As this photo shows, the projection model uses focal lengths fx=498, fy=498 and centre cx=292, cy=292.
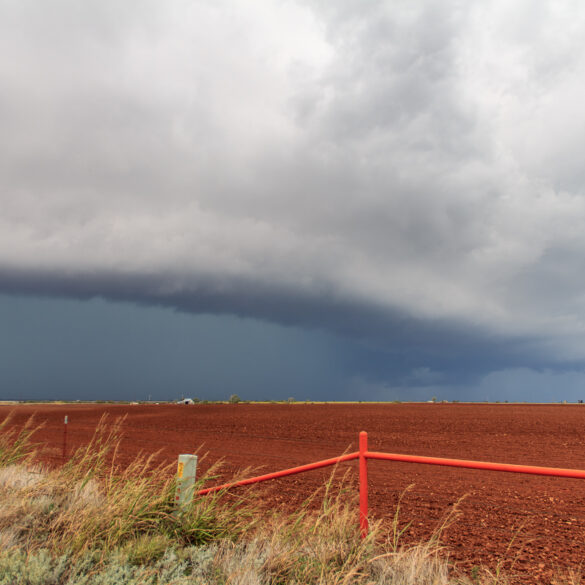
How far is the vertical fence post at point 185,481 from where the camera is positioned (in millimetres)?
6094

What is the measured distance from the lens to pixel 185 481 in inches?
247

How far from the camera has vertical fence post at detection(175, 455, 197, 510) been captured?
6.09 m

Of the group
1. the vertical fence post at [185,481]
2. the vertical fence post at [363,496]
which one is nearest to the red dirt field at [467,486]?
the vertical fence post at [363,496]

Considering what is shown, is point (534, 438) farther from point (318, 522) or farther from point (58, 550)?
point (58, 550)

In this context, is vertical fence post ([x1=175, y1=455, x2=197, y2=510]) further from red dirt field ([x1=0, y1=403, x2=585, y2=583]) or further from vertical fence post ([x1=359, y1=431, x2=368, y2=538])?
red dirt field ([x1=0, y1=403, x2=585, y2=583])

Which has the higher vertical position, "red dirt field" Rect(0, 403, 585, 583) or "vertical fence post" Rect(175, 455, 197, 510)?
"vertical fence post" Rect(175, 455, 197, 510)

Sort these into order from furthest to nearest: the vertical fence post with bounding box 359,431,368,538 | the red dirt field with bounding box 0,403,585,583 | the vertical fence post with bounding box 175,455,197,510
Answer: the red dirt field with bounding box 0,403,585,583 → the vertical fence post with bounding box 175,455,197,510 → the vertical fence post with bounding box 359,431,368,538

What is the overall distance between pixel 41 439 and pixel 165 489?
859 inches

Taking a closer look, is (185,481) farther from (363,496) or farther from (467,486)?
(467,486)

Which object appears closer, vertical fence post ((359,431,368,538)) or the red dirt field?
vertical fence post ((359,431,368,538))

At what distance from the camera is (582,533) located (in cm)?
892

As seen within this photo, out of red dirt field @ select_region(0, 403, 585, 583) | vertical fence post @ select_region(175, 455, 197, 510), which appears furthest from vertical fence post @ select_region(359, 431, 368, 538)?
vertical fence post @ select_region(175, 455, 197, 510)

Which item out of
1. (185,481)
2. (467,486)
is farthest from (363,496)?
(467,486)

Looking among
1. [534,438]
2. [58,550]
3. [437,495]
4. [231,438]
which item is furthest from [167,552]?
[534,438]
